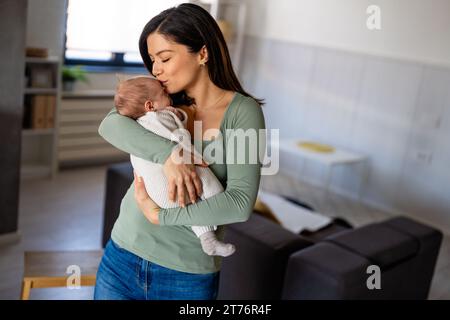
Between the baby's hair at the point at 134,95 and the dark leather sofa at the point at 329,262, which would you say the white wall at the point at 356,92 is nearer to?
the dark leather sofa at the point at 329,262

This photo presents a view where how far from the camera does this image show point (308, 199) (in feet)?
12.0

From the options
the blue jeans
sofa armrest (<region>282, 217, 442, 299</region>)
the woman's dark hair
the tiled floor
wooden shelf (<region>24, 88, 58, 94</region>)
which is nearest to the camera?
the woman's dark hair

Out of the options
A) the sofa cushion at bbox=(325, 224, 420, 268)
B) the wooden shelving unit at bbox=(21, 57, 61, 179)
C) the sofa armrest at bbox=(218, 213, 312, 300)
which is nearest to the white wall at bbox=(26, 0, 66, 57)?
the sofa armrest at bbox=(218, 213, 312, 300)

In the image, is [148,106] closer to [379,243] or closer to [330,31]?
[379,243]

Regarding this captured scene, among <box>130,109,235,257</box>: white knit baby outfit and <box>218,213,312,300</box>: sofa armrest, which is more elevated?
<box>130,109,235,257</box>: white knit baby outfit

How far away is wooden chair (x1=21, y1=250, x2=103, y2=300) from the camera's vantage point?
127 centimetres

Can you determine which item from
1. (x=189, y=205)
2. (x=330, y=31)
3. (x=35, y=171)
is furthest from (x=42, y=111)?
(x=189, y=205)

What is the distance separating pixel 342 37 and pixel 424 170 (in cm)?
138

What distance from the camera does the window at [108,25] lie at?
881 millimetres

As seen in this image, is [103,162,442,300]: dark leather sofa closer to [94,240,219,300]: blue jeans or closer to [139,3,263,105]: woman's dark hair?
[94,240,219,300]: blue jeans

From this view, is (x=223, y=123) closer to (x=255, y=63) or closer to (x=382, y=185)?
(x=382, y=185)

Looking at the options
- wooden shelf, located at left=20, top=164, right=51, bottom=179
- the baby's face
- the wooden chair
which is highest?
the baby's face

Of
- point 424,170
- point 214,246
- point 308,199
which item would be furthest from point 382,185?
point 214,246

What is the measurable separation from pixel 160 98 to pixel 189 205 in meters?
0.17
